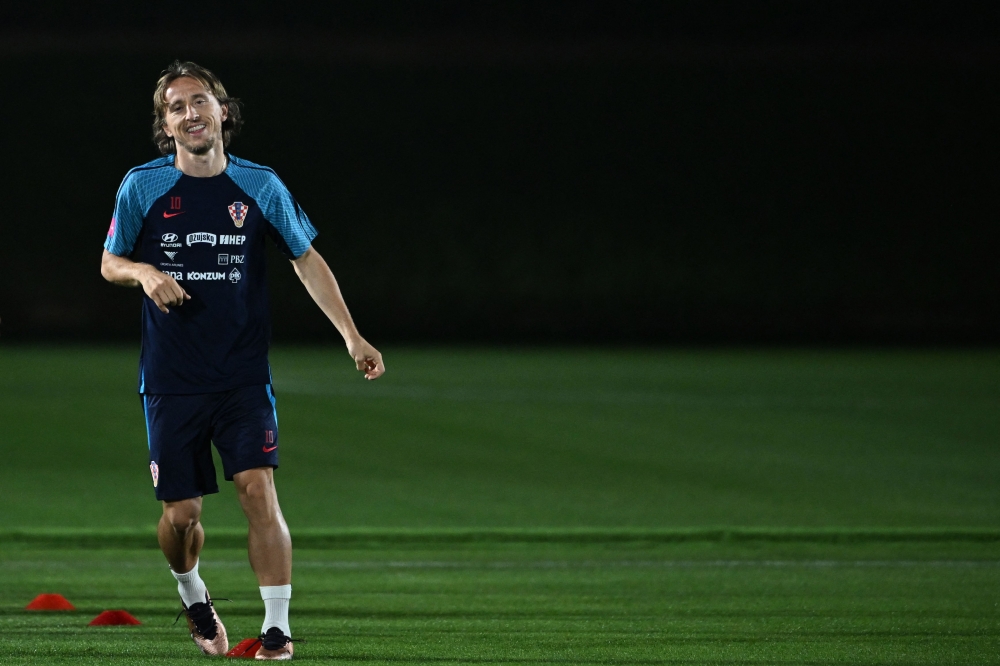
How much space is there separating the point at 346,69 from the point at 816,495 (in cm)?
1265

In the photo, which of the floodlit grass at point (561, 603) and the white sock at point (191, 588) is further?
the white sock at point (191, 588)

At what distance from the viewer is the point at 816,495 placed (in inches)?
321

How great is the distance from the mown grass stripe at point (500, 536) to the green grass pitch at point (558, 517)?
0.01 meters

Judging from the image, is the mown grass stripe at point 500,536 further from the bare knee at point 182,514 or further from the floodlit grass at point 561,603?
the bare knee at point 182,514

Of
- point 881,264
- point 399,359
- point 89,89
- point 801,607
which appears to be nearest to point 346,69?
point 89,89

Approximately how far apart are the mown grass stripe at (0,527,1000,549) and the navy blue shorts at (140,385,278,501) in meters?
2.80

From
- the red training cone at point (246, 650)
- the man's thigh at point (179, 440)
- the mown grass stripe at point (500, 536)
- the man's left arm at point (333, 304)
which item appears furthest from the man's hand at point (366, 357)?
the mown grass stripe at point (500, 536)

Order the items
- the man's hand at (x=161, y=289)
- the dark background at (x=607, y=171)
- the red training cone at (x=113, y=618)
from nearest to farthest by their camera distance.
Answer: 1. the man's hand at (x=161, y=289)
2. the red training cone at (x=113, y=618)
3. the dark background at (x=607, y=171)

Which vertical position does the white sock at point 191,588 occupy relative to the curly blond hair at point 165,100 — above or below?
below

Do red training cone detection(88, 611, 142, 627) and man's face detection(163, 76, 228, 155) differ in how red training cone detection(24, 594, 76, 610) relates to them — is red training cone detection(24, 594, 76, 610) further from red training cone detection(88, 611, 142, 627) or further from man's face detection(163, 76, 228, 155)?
man's face detection(163, 76, 228, 155)

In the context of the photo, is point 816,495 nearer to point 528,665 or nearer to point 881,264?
point 528,665

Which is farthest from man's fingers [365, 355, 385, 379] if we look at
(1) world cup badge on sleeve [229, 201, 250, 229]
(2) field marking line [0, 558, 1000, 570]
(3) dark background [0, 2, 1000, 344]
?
(3) dark background [0, 2, 1000, 344]

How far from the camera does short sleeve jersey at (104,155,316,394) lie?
3.62 m

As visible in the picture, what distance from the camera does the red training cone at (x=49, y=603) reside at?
4.50m
